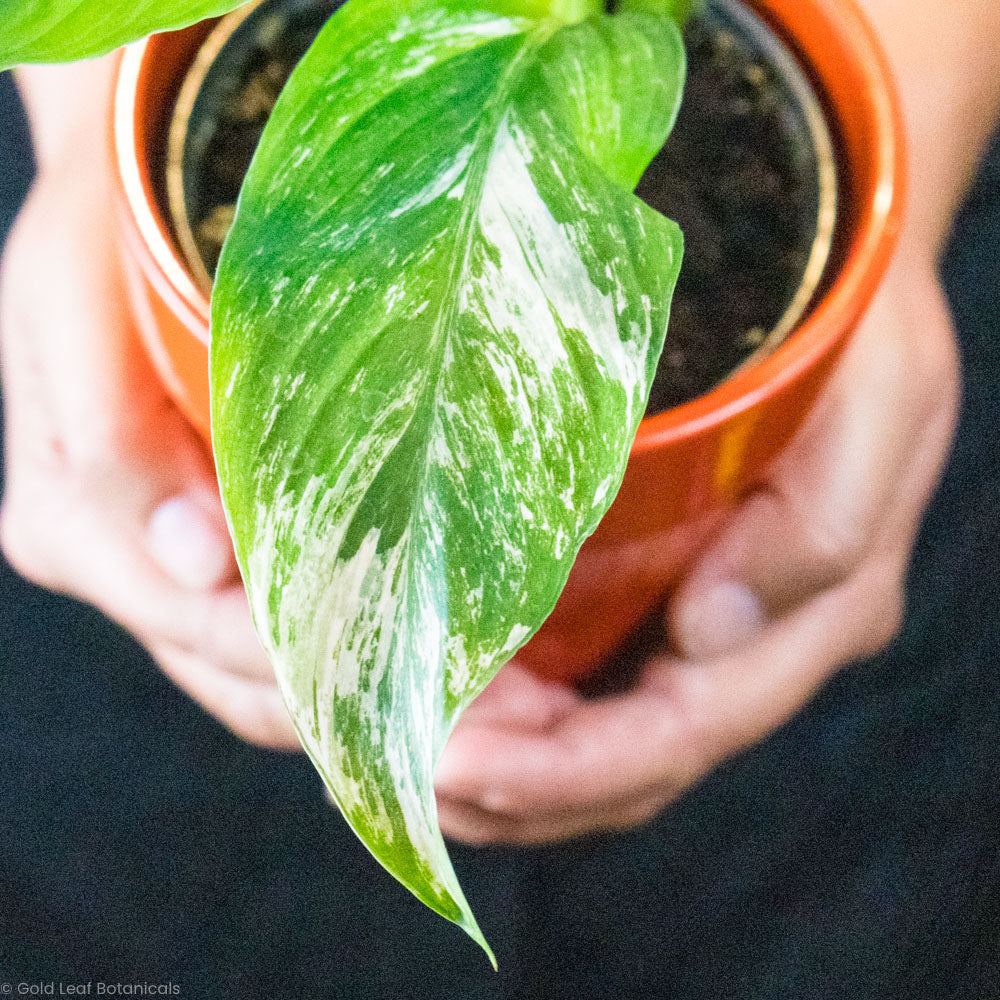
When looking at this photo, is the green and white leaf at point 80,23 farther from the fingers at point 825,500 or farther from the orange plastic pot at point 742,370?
the fingers at point 825,500

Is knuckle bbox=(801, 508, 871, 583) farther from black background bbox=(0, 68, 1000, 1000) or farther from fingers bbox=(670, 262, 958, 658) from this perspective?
black background bbox=(0, 68, 1000, 1000)

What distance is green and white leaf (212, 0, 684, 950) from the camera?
0.74 ft

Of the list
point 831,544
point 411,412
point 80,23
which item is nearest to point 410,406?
point 411,412

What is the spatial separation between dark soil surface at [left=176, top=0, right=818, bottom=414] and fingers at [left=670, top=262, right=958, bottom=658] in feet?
0.36

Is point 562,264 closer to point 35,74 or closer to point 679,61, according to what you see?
point 679,61

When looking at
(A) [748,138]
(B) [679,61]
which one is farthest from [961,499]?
(B) [679,61]

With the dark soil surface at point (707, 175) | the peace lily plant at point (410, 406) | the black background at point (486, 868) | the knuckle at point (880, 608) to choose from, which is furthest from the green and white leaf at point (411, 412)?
the black background at point (486, 868)

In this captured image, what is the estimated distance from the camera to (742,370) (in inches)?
12.8

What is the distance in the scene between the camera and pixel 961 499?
85cm

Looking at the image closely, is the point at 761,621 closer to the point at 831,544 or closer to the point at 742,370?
the point at 831,544

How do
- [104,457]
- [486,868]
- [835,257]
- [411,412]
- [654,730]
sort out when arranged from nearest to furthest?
[411,412]
[835,257]
[104,457]
[654,730]
[486,868]

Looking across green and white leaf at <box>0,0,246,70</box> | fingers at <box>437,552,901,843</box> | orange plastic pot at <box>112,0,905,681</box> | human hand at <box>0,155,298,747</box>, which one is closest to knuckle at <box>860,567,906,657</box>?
fingers at <box>437,552,901,843</box>

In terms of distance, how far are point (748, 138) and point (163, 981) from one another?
69cm

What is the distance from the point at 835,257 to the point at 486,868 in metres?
0.55
